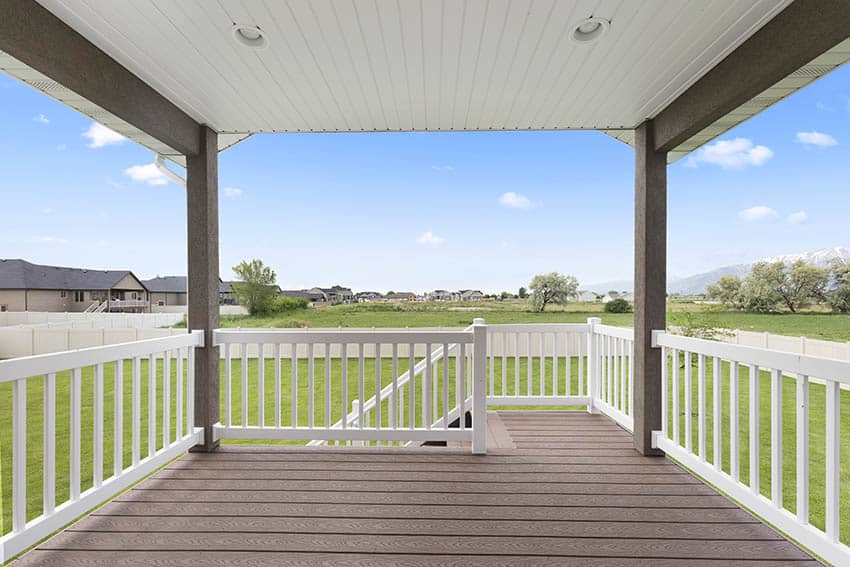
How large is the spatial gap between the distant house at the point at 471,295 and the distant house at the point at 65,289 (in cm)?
389

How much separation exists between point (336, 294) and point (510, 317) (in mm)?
2758

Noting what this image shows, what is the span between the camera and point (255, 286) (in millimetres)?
6090

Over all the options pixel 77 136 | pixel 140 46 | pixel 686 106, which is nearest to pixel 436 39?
pixel 140 46

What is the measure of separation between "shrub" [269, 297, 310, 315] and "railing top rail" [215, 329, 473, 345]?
2.71 metres

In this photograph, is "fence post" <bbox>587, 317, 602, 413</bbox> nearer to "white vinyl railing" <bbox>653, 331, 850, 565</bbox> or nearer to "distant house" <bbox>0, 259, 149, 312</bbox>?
"white vinyl railing" <bbox>653, 331, 850, 565</bbox>

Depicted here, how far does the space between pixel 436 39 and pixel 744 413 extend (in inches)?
234

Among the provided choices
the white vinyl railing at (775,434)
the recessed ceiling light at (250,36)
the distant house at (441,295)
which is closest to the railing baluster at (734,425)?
the white vinyl railing at (775,434)

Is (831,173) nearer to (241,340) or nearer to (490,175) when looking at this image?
(490,175)

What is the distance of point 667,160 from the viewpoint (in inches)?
131

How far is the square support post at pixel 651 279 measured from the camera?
323 centimetres

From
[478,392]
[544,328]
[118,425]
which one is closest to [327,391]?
[478,392]

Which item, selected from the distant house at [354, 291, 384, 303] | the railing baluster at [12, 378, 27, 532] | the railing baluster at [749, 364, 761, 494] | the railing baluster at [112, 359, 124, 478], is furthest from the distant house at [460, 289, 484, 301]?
the railing baluster at [12, 378, 27, 532]

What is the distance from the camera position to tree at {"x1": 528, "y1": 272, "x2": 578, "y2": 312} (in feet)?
19.6

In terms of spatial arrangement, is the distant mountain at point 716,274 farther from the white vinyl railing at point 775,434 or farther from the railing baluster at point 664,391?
the white vinyl railing at point 775,434
